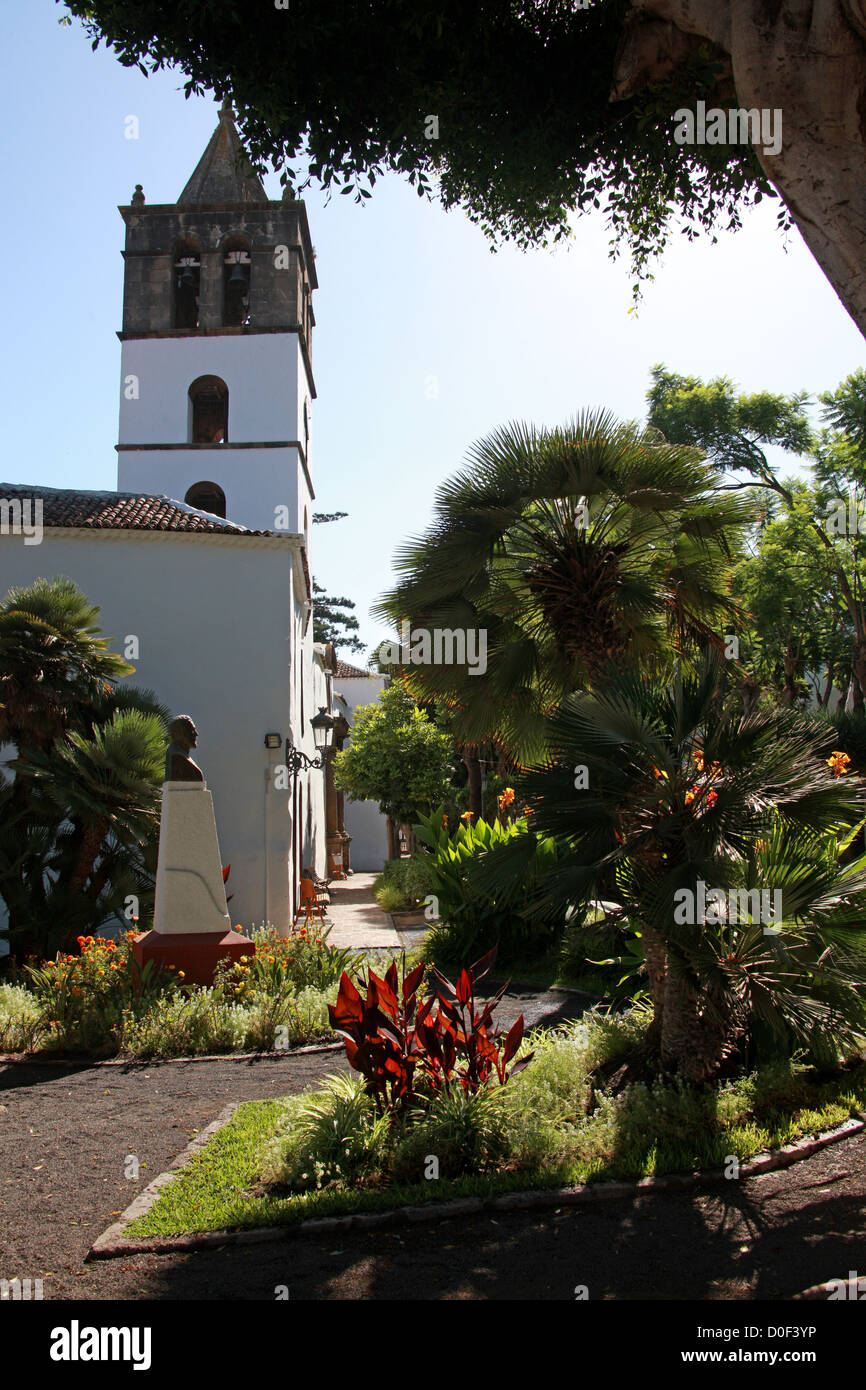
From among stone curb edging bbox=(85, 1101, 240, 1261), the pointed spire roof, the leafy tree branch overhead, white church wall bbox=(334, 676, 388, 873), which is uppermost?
the pointed spire roof

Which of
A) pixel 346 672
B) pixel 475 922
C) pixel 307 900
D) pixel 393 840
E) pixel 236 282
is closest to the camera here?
pixel 475 922

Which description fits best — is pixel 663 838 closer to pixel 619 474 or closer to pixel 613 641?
pixel 613 641

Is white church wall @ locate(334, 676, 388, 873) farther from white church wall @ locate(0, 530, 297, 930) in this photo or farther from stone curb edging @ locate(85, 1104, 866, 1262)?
stone curb edging @ locate(85, 1104, 866, 1262)

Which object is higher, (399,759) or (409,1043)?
(399,759)

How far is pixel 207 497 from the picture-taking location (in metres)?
22.6

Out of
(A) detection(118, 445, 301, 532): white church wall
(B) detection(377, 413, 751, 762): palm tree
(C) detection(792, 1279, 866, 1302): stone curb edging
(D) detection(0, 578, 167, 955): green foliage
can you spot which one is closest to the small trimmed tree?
(A) detection(118, 445, 301, 532): white church wall

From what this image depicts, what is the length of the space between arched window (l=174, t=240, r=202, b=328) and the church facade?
49mm

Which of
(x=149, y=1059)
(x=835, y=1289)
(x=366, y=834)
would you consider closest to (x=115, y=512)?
(x=149, y=1059)

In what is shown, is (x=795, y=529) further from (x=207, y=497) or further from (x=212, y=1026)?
(x=212, y=1026)

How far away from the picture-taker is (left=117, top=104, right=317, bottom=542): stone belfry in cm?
2214

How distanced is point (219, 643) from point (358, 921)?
606 centimetres

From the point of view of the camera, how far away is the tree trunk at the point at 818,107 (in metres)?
4.90

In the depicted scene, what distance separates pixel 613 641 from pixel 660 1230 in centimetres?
Answer: 456
